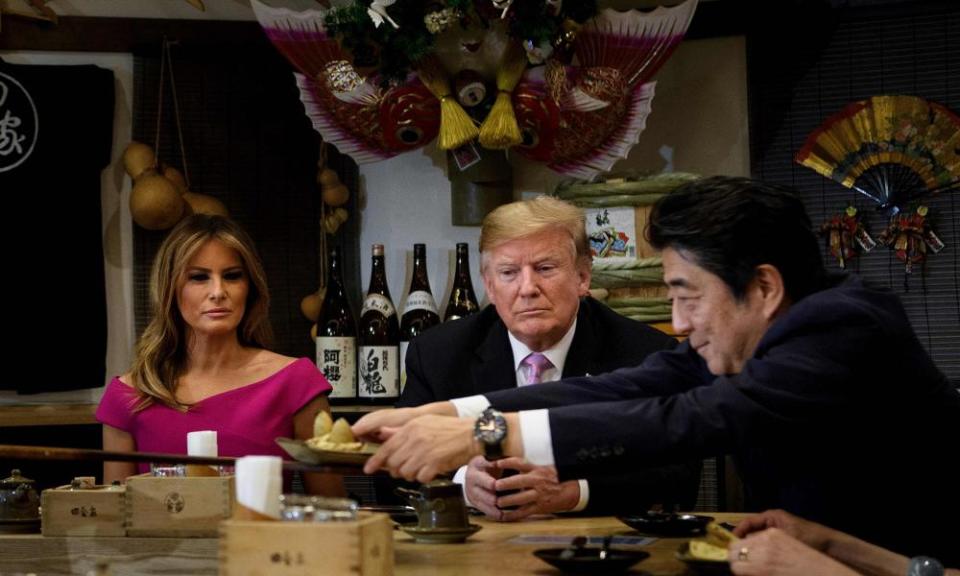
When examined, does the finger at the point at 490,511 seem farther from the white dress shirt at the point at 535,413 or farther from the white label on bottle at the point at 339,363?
the white label on bottle at the point at 339,363

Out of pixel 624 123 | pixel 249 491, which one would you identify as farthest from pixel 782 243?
pixel 624 123

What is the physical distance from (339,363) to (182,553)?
2.00 metres

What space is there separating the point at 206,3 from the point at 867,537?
338cm

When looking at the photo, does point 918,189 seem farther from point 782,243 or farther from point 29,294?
point 29,294

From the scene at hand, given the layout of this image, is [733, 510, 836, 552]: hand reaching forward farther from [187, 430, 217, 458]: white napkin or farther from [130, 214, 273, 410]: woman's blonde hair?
[130, 214, 273, 410]: woman's blonde hair

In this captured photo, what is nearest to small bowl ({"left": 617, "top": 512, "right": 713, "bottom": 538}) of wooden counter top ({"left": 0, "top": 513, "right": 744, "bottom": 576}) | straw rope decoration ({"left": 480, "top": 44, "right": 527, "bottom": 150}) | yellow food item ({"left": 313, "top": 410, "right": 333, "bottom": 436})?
wooden counter top ({"left": 0, "top": 513, "right": 744, "bottom": 576})

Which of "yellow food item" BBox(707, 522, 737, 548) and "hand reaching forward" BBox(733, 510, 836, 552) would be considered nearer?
"yellow food item" BBox(707, 522, 737, 548)

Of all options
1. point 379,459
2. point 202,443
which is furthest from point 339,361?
point 379,459

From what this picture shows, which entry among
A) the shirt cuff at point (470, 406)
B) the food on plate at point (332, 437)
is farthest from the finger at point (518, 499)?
the food on plate at point (332, 437)

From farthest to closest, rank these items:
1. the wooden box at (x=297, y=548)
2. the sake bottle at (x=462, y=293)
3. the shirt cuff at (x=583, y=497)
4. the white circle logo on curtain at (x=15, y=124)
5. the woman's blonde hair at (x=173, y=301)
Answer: the sake bottle at (x=462, y=293), the white circle logo on curtain at (x=15, y=124), the woman's blonde hair at (x=173, y=301), the shirt cuff at (x=583, y=497), the wooden box at (x=297, y=548)

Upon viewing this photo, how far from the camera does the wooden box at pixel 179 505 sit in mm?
2326

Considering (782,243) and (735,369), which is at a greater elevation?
(782,243)

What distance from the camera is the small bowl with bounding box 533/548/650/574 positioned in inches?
74.6

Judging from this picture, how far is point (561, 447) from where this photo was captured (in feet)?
6.89
